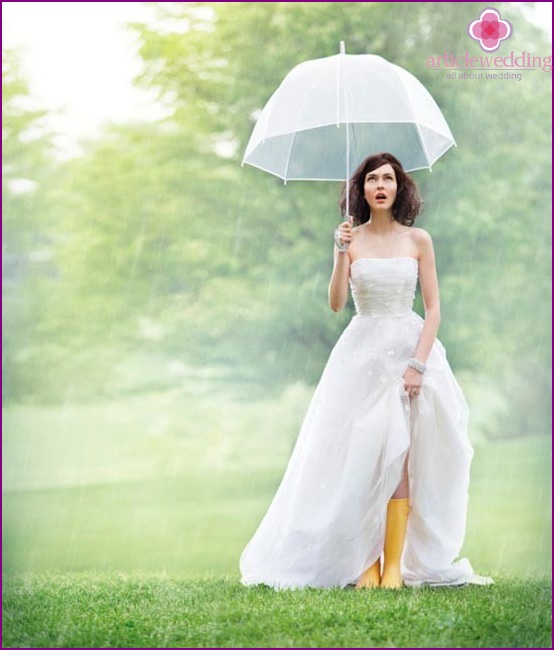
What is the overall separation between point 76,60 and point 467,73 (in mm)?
4193

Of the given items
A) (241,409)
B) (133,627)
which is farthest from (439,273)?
(133,627)

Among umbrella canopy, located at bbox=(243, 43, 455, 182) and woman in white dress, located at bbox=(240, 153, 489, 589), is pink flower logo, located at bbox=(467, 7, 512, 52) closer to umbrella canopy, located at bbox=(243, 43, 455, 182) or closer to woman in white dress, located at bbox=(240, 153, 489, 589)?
umbrella canopy, located at bbox=(243, 43, 455, 182)

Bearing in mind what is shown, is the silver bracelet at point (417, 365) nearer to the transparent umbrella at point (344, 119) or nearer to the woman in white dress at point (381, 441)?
the woman in white dress at point (381, 441)

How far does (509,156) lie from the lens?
33.5 feet

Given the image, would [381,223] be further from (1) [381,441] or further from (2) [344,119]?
(1) [381,441]

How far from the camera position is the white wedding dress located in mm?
3988

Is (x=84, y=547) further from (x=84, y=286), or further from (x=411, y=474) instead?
(x=411, y=474)

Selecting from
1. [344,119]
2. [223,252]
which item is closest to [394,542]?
[344,119]

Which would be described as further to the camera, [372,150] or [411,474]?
[372,150]

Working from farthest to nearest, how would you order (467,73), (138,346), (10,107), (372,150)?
Answer: (138,346)
(10,107)
(467,73)
(372,150)

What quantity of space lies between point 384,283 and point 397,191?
1.35 feet

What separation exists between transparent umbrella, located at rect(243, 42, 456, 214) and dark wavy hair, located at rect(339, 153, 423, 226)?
14cm

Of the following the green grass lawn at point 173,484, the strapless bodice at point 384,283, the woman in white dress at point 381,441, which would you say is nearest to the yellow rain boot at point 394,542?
the woman in white dress at point 381,441

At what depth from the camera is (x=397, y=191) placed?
13.6 feet
